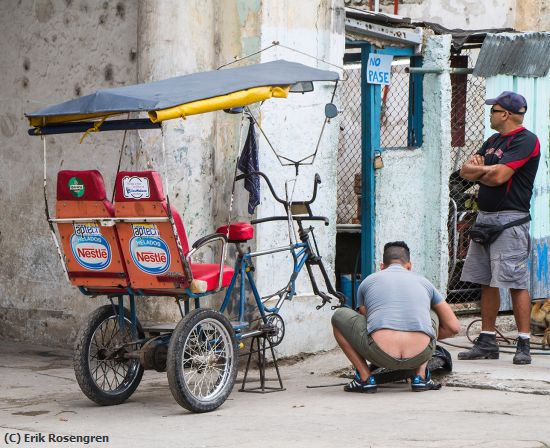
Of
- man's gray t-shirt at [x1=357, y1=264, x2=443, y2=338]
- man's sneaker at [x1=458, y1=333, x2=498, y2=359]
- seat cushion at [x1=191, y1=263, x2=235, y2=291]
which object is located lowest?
man's sneaker at [x1=458, y1=333, x2=498, y2=359]

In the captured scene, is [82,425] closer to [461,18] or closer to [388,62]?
[388,62]

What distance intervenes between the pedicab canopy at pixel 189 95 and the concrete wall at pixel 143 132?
3.74 ft

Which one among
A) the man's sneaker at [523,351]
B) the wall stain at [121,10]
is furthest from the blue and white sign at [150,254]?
the man's sneaker at [523,351]

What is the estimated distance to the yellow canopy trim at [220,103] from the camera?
22.3 ft

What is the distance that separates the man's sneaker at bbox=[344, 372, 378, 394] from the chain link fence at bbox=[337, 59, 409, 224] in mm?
7343

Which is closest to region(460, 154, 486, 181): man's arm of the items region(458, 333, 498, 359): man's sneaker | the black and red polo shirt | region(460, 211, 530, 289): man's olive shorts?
the black and red polo shirt

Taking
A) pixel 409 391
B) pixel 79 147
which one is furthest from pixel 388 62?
pixel 409 391

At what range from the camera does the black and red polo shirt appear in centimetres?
879

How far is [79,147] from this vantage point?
961 centimetres

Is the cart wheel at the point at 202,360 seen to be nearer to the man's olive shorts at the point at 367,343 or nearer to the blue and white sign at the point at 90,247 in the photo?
the blue and white sign at the point at 90,247

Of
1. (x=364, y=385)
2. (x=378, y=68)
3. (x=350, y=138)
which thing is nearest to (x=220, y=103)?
(x=364, y=385)

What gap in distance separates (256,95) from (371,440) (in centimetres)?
236

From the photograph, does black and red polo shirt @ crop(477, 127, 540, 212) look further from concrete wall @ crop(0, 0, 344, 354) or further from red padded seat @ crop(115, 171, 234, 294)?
red padded seat @ crop(115, 171, 234, 294)

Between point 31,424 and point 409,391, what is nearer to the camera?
point 31,424
